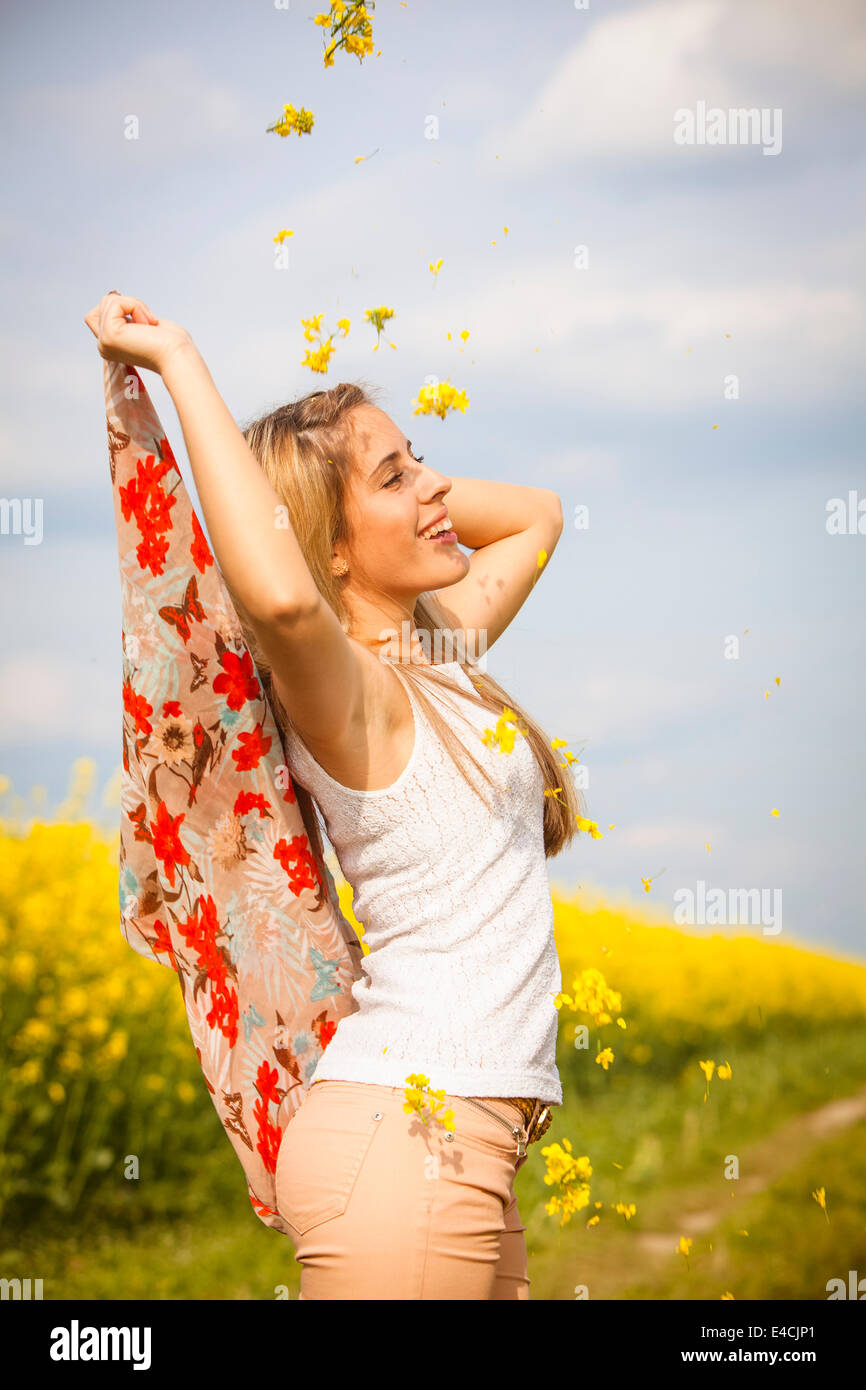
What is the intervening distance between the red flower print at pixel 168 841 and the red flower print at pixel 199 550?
17.1 inches

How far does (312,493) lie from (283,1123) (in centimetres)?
110

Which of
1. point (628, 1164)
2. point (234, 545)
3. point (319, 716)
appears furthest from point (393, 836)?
point (628, 1164)

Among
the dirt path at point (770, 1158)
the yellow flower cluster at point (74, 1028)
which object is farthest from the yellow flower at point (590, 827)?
the dirt path at point (770, 1158)

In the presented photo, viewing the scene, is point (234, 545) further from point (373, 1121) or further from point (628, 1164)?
point (628, 1164)

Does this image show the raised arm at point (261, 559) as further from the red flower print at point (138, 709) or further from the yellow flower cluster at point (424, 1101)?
the yellow flower cluster at point (424, 1101)

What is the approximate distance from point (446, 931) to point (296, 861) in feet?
1.15

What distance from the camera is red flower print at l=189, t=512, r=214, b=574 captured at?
6.70 ft

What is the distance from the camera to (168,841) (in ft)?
6.91

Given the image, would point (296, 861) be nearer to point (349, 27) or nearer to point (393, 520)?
point (393, 520)

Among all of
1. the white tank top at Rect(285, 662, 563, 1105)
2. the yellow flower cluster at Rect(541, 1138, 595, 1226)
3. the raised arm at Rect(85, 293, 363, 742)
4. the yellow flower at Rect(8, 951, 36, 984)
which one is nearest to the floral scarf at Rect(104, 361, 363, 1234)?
the white tank top at Rect(285, 662, 563, 1105)

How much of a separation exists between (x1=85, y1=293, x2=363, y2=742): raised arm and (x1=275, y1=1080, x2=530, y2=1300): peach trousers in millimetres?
588

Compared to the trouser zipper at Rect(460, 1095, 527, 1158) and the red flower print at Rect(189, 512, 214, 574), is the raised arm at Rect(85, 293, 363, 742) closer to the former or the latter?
the red flower print at Rect(189, 512, 214, 574)
